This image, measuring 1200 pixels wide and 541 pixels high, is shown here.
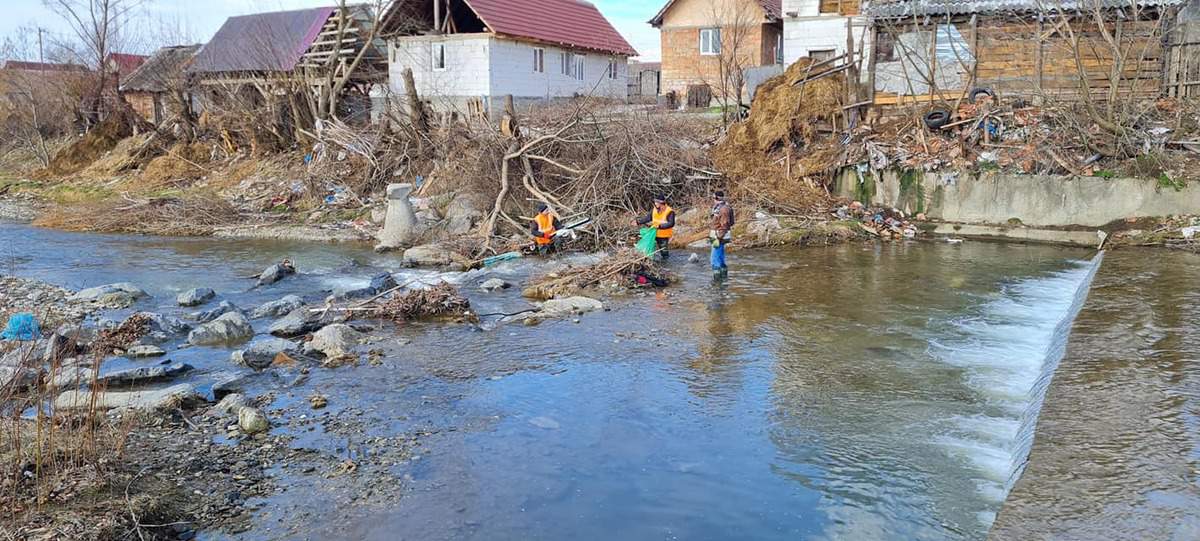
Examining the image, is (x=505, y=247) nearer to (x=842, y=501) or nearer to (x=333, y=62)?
(x=842, y=501)

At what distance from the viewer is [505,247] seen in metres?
15.6

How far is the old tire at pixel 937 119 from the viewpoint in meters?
18.0

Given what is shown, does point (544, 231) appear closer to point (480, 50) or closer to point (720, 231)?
point (720, 231)

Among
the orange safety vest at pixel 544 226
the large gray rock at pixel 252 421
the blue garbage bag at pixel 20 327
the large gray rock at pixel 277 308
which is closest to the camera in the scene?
the large gray rock at pixel 252 421

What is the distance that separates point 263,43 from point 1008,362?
26.1 metres

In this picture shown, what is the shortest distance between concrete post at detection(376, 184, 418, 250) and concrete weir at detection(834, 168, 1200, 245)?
8958mm

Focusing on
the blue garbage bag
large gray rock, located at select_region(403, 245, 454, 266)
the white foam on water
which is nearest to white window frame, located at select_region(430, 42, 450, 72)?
large gray rock, located at select_region(403, 245, 454, 266)

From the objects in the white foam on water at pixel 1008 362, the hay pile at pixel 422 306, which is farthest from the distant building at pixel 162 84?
the white foam on water at pixel 1008 362

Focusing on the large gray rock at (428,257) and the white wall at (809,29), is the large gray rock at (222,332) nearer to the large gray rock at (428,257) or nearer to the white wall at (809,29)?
the large gray rock at (428,257)

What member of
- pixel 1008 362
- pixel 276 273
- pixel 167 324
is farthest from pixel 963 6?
pixel 167 324

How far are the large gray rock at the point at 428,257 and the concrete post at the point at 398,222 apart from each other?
1.53 metres

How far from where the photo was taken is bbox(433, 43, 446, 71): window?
27875 millimetres

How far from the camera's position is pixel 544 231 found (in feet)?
49.3

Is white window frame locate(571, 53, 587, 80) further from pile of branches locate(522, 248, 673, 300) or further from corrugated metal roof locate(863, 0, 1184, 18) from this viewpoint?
pile of branches locate(522, 248, 673, 300)
